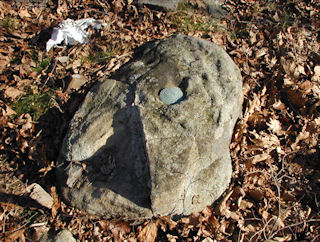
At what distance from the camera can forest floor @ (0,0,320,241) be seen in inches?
143

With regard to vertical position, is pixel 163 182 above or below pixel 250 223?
above

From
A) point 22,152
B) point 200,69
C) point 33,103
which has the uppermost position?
point 200,69

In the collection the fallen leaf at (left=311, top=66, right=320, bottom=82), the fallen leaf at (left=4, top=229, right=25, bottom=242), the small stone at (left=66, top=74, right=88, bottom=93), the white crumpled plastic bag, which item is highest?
the white crumpled plastic bag

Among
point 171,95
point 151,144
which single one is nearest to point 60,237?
point 151,144

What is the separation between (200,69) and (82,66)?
2.23m

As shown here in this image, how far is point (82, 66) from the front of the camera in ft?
16.3

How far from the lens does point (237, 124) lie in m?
4.36

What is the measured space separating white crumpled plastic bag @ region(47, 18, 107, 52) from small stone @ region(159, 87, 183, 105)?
8.13ft

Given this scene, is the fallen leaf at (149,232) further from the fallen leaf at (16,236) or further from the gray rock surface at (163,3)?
the gray rock surface at (163,3)

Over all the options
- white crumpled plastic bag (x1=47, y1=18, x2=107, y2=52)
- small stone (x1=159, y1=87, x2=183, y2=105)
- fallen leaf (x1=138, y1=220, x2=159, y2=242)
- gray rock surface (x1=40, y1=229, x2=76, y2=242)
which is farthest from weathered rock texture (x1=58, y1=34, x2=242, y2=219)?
white crumpled plastic bag (x1=47, y1=18, x2=107, y2=52)

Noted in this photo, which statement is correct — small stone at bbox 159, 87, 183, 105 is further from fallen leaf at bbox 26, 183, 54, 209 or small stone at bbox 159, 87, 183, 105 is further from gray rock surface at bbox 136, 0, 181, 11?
gray rock surface at bbox 136, 0, 181, 11

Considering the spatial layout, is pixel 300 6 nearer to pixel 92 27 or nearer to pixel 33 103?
pixel 92 27

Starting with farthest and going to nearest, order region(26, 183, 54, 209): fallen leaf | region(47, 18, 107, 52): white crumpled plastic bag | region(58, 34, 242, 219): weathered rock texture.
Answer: region(47, 18, 107, 52): white crumpled plastic bag, region(26, 183, 54, 209): fallen leaf, region(58, 34, 242, 219): weathered rock texture

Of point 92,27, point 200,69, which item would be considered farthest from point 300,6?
point 92,27
